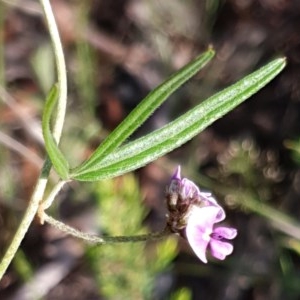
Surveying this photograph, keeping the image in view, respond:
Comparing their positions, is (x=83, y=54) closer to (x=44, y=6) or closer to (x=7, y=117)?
(x=7, y=117)

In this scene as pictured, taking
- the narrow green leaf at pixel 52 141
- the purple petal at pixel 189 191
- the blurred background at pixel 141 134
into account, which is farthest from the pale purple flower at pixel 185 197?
the blurred background at pixel 141 134

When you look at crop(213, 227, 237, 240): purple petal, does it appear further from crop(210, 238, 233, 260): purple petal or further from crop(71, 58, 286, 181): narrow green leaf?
crop(71, 58, 286, 181): narrow green leaf

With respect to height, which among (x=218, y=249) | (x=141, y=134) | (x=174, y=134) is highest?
(x=174, y=134)

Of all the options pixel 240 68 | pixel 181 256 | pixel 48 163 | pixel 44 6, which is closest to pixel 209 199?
pixel 48 163

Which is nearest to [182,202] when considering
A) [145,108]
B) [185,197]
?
[185,197]

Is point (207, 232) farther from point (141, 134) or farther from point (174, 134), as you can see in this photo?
point (141, 134)

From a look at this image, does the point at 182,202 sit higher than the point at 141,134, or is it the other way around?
the point at 182,202
